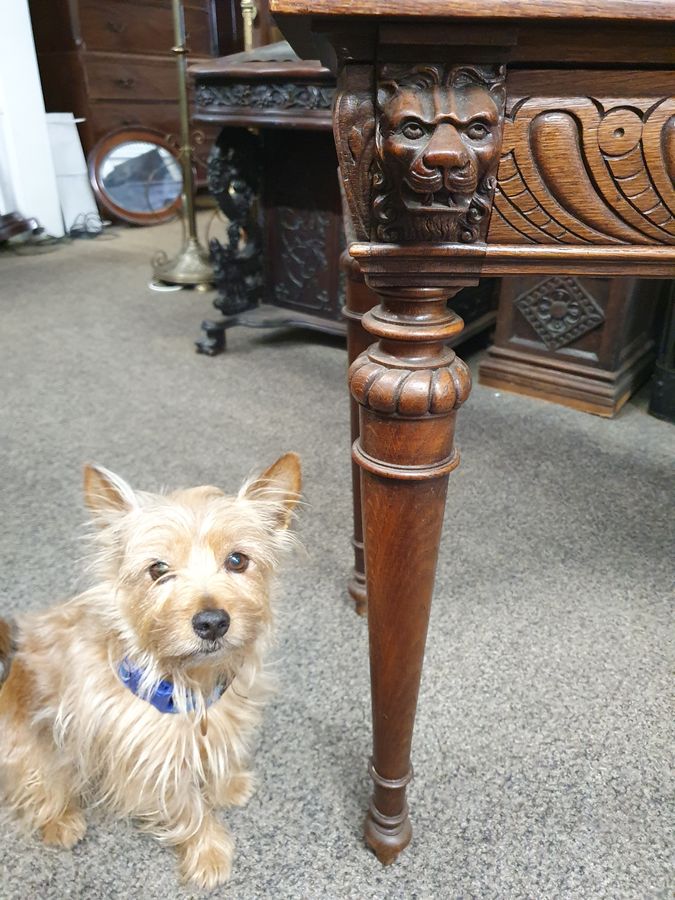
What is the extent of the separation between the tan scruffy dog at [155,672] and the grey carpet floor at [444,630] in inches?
2.3

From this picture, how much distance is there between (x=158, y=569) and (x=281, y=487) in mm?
171

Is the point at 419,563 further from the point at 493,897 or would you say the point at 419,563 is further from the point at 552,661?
the point at 552,661

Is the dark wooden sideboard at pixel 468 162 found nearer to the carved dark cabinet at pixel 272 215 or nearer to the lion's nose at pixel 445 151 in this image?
the lion's nose at pixel 445 151

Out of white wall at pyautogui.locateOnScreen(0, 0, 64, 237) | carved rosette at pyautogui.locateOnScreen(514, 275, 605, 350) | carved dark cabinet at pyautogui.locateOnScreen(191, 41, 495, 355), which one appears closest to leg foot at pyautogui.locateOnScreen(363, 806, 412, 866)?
carved rosette at pyautogui.locateOnScreen(514, 275, 605, 350)

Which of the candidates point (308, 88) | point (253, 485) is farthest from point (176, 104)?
point (253, 485)

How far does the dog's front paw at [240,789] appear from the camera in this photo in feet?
2.94

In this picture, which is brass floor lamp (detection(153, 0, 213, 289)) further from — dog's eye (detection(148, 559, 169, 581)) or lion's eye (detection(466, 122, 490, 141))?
lion's eye (detection(466, 122, 490, 141))

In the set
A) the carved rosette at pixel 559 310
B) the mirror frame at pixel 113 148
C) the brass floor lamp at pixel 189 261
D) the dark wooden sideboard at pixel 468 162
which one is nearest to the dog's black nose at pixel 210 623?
the dark wooden sideboard at pixel 468 162

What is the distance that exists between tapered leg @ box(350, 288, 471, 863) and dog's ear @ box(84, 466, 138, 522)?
1.09ft

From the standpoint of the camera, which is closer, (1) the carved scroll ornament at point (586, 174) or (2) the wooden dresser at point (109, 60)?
(1) the carved scroll ornament at point (586, 174)

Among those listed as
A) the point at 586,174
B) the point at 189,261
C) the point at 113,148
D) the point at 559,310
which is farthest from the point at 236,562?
the point at 113,148

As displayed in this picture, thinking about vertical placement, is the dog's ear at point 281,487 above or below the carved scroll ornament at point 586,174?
below

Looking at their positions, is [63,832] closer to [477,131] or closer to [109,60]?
[477,131]

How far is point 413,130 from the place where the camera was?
417 mm
